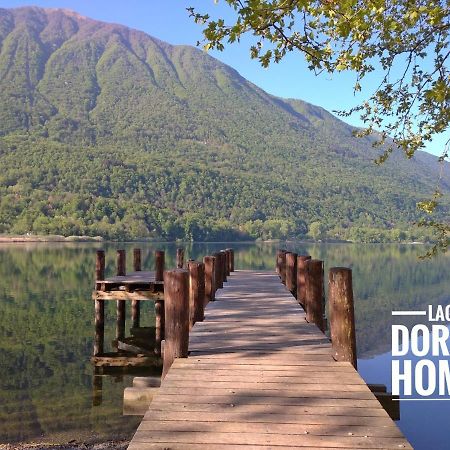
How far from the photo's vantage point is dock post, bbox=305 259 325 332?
9.52 m

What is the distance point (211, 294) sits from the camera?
12336 millimetres

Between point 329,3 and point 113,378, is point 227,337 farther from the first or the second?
point 113,378

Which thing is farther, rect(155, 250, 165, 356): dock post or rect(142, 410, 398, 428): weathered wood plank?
rect(155, 250, 165, 356): dock post

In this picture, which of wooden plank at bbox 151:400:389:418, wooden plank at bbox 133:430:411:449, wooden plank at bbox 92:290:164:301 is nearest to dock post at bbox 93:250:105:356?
wooden plank at bbox 92:290:164:301

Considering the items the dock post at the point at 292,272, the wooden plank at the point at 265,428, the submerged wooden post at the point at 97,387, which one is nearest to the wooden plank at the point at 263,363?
the wooden plank at the point at 265,428

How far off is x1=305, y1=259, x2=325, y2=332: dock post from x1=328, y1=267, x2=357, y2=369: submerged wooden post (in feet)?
8.51

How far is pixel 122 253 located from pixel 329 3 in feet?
51.2

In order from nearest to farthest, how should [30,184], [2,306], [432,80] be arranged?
[432,80] < [2,306] < [30,184]

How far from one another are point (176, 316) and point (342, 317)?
79.8 inches

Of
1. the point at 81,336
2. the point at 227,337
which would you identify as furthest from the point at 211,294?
the point at 81,336

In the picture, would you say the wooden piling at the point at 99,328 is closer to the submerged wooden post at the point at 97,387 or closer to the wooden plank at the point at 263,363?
the submerged wooden post at the point at 97,387

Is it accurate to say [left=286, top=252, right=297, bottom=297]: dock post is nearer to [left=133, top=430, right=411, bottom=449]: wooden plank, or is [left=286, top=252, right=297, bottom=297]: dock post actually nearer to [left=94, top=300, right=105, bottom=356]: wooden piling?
[left=94, top=300, right=105, bottom=356]: wooden piling

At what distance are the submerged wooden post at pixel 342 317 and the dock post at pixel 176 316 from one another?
5.97 ft

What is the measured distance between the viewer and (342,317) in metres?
6.84
